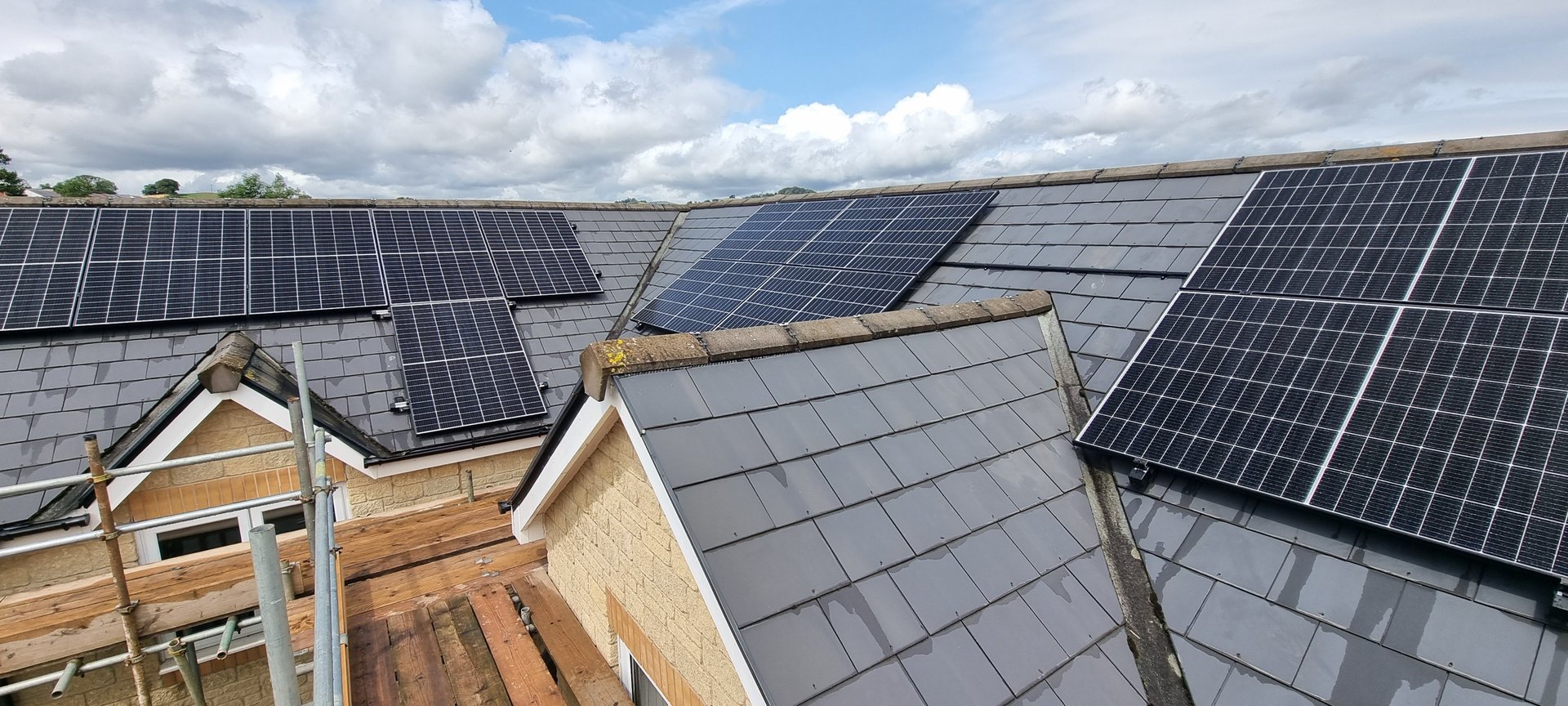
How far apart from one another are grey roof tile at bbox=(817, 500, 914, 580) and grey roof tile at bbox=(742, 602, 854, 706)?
1.29 feet

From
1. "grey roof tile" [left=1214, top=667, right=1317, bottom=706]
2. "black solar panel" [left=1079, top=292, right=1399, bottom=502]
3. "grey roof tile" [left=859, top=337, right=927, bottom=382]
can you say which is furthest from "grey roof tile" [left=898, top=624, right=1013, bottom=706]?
"black solar panel" [left=1079, top=292, right=1399, bottom=502]

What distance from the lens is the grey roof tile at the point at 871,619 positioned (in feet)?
10.4

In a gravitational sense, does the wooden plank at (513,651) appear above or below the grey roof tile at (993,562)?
above

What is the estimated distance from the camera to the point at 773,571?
10.7ft

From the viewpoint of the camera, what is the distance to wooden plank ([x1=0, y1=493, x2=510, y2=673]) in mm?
5605

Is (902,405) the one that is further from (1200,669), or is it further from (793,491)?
(1200,669)

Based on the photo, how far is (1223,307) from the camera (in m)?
6.25

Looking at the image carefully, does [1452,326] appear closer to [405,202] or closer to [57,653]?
[57,653]

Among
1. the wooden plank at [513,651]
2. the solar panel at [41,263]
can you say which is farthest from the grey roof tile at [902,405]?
the solar panel at [41,263]

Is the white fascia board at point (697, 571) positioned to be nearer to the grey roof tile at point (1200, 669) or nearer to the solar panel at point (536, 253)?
the grey roof tile at point (1200, 669)

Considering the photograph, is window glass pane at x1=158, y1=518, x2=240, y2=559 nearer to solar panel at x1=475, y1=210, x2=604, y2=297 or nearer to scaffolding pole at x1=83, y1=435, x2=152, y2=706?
scaffolding pole at x1=83, y1=435, x2=152, y2=706

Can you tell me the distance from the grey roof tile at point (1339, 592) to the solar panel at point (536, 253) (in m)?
12.7

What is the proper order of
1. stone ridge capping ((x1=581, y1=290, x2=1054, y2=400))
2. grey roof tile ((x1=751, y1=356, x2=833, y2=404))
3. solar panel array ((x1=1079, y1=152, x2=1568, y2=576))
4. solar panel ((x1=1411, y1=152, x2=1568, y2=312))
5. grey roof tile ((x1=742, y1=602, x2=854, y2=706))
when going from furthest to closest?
solar panel ((x1=1411, y1=152, x2=1568, y2=312)) → grey roof tile ((x1=751, y1=356, x2=833, y2=404)) → solar panel array ((x1=1079, y1=152, x2=1568, y2=576)) → stone ridge capping ((x1=581, y1=290, x2=1054, y2=400)) → grey roof tile ((x1=742, y1=602, x2=854, y2=706))

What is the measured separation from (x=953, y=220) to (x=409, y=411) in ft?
30.8
